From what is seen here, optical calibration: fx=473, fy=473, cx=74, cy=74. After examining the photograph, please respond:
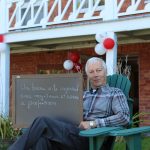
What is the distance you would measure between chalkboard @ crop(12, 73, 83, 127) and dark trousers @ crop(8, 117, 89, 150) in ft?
0.80

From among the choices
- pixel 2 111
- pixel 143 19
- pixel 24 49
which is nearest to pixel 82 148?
pixel 143 19

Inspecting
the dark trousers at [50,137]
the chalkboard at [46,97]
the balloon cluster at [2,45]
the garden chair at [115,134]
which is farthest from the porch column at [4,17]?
the garden chair at [115,134]

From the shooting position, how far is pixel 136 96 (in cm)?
1014

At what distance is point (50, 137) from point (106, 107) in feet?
2.31

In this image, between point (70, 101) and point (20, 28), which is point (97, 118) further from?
point (20, 28)

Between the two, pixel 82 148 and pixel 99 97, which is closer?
pixel 82 148

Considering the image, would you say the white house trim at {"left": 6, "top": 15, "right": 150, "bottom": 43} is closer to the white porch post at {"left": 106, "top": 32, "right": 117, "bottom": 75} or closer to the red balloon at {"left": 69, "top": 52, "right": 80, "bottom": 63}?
the white porch post at {"left": 106, "top": 32, "right": 117, "bottom": 75}

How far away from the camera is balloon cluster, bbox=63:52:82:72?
9.93 meters

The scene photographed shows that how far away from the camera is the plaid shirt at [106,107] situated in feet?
15.1

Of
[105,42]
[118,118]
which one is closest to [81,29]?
[105,42]

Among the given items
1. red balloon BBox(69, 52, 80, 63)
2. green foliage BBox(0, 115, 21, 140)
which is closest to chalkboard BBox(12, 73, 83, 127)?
green foliage BBox(0, 115, 21, 140)

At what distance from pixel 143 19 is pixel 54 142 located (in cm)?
348

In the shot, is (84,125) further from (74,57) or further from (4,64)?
(74,57)

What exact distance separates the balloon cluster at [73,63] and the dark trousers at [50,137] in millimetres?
5338
